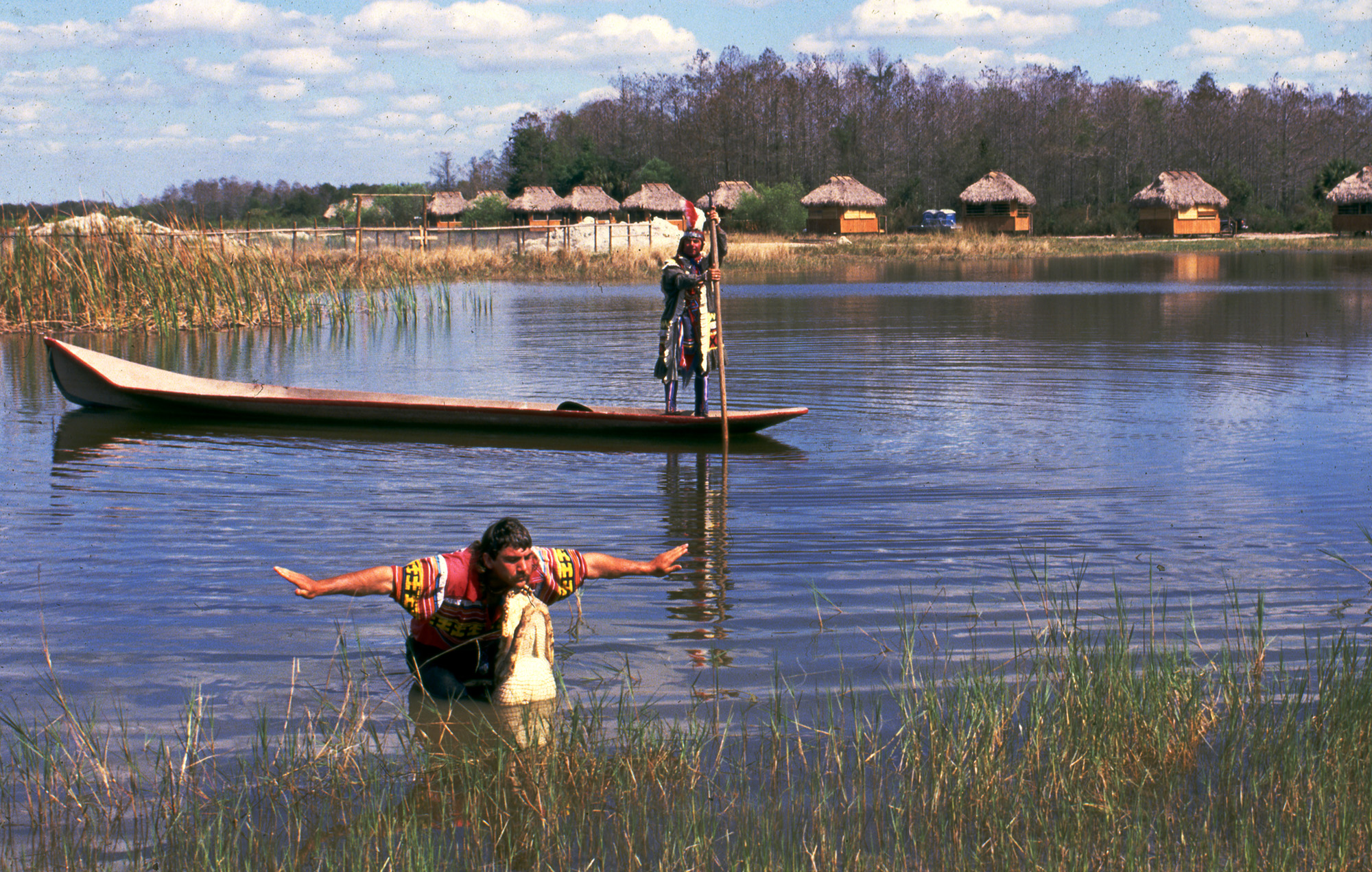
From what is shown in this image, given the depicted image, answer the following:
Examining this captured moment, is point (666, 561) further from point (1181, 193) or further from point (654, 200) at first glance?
point (1181, 193)

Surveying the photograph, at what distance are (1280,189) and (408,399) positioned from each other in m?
65.9

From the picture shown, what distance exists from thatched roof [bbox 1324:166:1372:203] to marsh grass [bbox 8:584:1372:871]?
2099 inches

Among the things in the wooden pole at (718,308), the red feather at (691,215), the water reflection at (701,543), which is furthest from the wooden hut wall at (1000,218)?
the water reflection at (701,543)

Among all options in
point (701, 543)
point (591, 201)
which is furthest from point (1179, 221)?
point (701, 543)

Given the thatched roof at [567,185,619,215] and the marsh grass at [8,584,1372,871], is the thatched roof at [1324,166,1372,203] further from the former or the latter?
the marsh grass at [8,584,1372,871]

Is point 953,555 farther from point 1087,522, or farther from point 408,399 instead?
point 408,399

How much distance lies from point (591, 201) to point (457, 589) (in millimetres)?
51929

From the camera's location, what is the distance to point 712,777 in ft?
13.0

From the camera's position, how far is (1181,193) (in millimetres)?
54156

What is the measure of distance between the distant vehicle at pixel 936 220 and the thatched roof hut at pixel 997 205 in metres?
1.16

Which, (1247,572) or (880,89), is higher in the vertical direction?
(880,89)

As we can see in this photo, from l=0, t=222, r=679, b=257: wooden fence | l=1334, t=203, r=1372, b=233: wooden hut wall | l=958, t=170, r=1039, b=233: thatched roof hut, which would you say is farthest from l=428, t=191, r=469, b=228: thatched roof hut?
l=1334, t=203, r=1372, b=233: wooden hut wall

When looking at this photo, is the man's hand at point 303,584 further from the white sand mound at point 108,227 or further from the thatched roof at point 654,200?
the thatched roof at point 654,200

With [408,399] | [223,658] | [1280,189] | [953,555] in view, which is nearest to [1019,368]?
[408,399]
